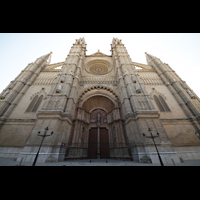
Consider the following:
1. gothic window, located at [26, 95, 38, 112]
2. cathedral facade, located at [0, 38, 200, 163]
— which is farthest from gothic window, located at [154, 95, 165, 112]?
gothic window, located at [26, 95, 38, 112]

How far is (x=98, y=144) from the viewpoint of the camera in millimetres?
12477

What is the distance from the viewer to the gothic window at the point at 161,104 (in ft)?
41.3

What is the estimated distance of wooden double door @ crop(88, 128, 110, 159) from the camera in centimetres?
1202

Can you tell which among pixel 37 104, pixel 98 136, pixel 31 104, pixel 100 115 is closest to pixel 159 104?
pixel 100 115

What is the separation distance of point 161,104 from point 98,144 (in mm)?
10479

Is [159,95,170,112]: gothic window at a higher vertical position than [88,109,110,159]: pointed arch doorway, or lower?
higher

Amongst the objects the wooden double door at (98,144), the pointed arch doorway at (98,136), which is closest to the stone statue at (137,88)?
the pointed arch doorway at (98,136)

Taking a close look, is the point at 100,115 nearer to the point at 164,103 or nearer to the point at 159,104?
the point at 159,104

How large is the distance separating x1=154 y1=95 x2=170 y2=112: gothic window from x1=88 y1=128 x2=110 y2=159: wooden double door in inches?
331

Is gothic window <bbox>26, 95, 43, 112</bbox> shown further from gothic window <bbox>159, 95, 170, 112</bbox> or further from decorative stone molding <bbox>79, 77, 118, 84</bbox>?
gothic window <bbox>159, 95, 170, 112</bbox>
